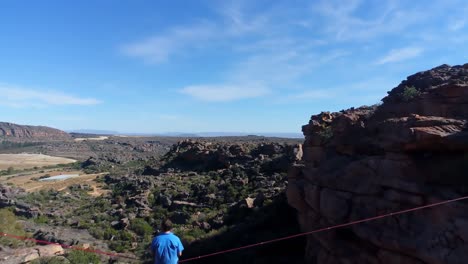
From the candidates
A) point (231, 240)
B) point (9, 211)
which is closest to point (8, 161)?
point (9, 211)

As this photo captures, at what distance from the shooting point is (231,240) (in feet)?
62.6

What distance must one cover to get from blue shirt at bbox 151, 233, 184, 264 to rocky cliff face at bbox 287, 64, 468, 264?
515 centimetres

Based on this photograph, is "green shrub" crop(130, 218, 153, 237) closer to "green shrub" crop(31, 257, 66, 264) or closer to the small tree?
"green shrub" crop(31, 257, 66, 264)

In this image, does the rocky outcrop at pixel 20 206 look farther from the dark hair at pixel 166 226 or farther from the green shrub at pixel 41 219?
the dark hair at pixel 166 226

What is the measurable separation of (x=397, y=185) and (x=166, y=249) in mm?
6122

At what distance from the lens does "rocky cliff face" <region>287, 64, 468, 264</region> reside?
8734 millimetres

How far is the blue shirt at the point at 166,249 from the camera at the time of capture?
7.65 metres

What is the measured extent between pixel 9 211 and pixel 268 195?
1997 centimetres

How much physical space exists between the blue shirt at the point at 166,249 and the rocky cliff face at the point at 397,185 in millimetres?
5155

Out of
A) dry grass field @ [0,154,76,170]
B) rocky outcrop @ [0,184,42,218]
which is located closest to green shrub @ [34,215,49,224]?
rocky outcrop @ [0,184,42,218]

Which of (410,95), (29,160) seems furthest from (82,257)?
(29,160)

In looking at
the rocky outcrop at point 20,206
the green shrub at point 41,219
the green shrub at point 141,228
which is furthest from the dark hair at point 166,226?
the rocky outcrop at point 20,206

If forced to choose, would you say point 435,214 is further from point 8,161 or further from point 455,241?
point 8,161

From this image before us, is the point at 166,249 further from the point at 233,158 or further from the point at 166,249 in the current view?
the point at 233,158
